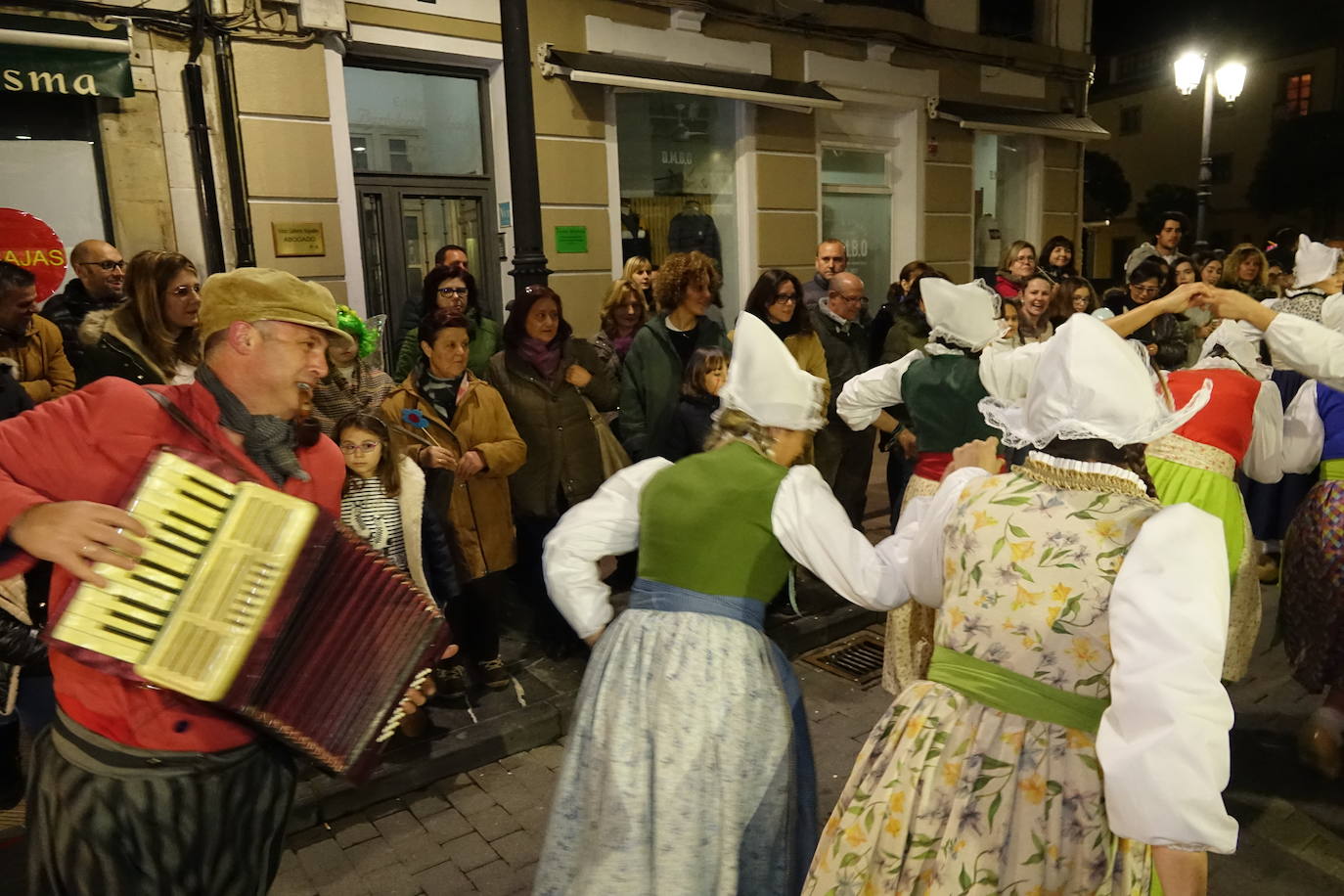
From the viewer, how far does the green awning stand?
20.3 feet

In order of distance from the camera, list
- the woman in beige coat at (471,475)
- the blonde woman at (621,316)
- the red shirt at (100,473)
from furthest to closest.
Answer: the blonde woman at (621,316) < the woman in beige coat at (471,475) < the red shirt at (100,473)

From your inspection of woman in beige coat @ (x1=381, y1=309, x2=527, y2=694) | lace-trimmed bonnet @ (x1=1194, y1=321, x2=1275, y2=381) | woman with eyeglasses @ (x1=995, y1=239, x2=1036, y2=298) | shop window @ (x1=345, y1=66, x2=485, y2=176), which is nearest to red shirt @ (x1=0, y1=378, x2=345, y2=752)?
woman in beige coat @ (x1=381, y1=309, x2=527, y2=694)

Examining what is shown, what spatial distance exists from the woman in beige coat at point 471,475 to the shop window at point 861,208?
7253mm

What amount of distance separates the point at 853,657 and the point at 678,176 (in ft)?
20.8

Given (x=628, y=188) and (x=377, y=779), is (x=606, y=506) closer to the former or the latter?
(x=377, y=779)

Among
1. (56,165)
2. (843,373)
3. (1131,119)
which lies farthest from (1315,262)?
(1131,119)

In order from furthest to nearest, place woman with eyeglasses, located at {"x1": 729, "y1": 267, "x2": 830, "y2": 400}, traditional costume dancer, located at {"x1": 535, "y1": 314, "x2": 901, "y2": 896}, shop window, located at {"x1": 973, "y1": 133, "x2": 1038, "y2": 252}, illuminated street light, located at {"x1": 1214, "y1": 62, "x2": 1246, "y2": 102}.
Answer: illuminated street light, located at {"x1": 1214, "y1": 62, "x2": 1246, "y2": 102}
shop window, located at {"x1": 973, "y1": 133, "x2": 1038, "y2": 252}
woman with eyeglasses, located at {"x1": 729, "y1": 267, "x2": 830, "y2": 400}
traditional costume dancer, located at {"x1": 535, "y1": 314, "x2": 901, "y2": 896}

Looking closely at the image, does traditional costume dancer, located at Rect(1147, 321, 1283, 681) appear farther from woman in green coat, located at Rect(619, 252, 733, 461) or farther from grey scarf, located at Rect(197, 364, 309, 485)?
grey scarf, located at Rect(197, 364, 309, 485)

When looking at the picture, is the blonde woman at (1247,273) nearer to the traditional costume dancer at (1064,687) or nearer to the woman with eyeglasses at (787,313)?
the woman with eyeglasses at (787,313)

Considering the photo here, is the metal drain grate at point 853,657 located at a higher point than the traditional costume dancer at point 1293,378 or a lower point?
lower

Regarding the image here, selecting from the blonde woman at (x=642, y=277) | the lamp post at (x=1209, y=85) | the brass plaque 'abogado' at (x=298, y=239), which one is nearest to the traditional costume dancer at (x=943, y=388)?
the blonde woman at (x=642, y=277)

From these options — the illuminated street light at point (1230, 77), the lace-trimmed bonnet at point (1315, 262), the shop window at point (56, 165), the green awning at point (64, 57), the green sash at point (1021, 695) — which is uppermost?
the illuminated street light at point (1230, 77)

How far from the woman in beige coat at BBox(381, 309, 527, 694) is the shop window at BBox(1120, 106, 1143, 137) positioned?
50.3 metres

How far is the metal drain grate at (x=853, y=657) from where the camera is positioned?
530cm
